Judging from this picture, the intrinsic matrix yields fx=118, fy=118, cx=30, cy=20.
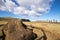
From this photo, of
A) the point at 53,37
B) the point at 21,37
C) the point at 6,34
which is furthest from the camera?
the point at 53,37

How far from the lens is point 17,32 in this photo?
133 inches

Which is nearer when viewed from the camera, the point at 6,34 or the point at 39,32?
the point at 6,34

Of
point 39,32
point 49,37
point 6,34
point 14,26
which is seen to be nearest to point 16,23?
point 14,26

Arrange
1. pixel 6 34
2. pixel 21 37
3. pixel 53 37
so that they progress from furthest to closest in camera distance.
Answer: pixel 53 37 → pixel 6 34 → pixel 21 37

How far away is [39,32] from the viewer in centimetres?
393

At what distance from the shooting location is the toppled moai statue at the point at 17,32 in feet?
10.7

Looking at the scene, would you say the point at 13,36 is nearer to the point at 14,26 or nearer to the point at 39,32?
the point at 14,26

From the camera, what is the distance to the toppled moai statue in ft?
10.7

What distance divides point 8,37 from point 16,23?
513 millimetres

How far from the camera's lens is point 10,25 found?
3.63 metres

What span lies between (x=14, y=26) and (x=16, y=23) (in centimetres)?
13

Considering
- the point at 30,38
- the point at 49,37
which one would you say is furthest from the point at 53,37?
the point at 30,38

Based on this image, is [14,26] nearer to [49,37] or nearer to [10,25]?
[10,25]

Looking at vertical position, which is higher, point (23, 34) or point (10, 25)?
point (10, 25)
